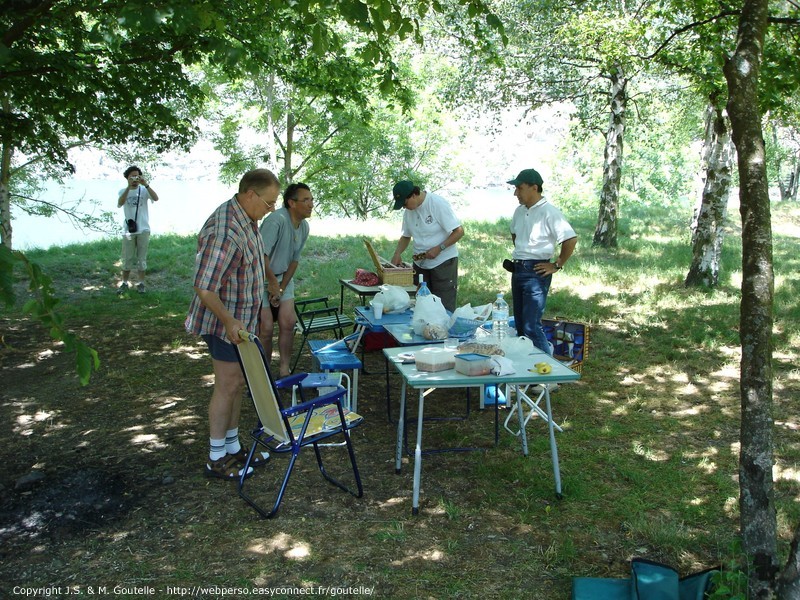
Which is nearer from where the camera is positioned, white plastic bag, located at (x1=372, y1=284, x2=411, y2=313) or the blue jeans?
the blue jeans

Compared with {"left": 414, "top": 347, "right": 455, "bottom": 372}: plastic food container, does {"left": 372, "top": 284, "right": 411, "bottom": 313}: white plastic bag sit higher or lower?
higher

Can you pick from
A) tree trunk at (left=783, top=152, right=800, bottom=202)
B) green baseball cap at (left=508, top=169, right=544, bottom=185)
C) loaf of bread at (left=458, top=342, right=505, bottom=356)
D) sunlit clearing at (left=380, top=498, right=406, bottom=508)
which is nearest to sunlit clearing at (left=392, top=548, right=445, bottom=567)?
sunlit clearing at (left=380, top=498, right=406, bottom=508)

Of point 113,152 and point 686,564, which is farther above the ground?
point 113,152

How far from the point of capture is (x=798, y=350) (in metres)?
6.82

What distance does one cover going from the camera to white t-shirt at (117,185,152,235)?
31.5 ft

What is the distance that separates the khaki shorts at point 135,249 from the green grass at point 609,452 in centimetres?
50

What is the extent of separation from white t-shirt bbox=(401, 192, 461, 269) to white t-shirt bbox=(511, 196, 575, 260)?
0.75m

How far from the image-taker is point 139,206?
9.68 metres

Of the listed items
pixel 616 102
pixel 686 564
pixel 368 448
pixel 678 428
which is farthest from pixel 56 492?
pixel 616 102

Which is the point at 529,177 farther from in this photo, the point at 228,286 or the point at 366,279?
the point at 228,286

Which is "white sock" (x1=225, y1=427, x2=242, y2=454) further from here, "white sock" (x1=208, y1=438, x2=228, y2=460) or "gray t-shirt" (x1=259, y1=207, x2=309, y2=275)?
"gray t-shirt" (x1=259, y1=207, x2=309, y2=275)

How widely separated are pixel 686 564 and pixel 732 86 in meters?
2.19

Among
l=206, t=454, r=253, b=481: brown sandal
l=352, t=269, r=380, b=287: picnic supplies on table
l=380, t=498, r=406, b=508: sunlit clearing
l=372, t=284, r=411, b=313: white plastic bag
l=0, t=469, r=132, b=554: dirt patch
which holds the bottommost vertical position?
l=380, t=498, r=406, b=508: sunlit clearing

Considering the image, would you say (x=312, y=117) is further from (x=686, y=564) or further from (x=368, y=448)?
(x=686, y=564)
